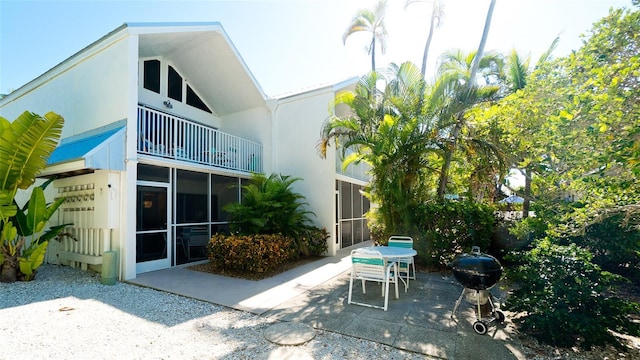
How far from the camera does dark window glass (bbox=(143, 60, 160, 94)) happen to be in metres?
10.7

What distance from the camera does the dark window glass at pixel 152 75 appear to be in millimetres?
10727

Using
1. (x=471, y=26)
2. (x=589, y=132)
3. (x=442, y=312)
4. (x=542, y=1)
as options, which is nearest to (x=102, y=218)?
(x=442, y=312)

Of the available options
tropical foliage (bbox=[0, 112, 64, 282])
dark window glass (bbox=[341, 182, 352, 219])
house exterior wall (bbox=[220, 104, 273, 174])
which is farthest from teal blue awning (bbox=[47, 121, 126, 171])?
dark window glass (bbox=[341, 182, 352, 219])

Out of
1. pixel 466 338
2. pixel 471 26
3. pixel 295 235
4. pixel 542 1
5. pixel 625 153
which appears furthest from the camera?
pixel 471 26

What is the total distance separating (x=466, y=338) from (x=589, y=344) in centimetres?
140

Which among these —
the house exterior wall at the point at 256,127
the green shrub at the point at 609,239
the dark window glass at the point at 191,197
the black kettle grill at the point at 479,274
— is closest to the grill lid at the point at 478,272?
the black kettle grill at the point at 479,274

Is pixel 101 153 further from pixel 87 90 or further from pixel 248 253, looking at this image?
pixel 248 253

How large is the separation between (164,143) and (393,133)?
6.97 metres

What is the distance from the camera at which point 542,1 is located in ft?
20.3

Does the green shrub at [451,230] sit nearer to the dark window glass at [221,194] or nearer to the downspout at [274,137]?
the downspout at [274,137]

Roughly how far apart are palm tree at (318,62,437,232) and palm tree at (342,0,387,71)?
335 inches

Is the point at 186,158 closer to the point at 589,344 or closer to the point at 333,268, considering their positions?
the point at 333,268

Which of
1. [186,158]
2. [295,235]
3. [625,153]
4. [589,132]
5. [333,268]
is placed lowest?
[333,268]

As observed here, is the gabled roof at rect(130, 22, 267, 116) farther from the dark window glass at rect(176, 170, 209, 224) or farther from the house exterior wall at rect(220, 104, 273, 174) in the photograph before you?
the dark window glass at rect(176, 170, 209, 224)
